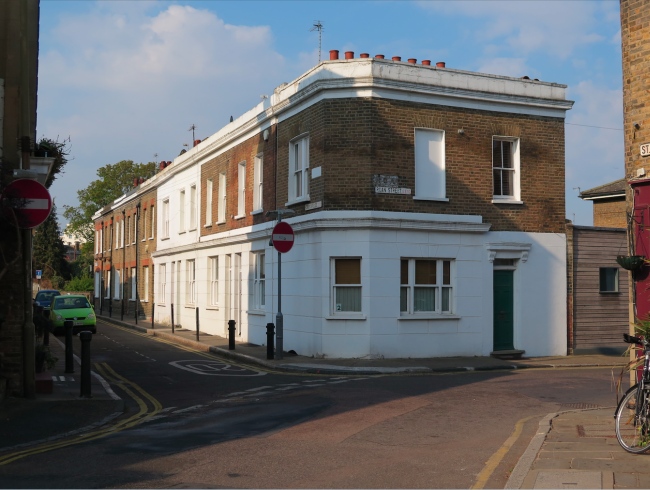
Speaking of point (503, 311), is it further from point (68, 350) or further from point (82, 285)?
point (82, 285)

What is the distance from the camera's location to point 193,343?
2556 centimetres

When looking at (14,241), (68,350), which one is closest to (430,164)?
(68,350)

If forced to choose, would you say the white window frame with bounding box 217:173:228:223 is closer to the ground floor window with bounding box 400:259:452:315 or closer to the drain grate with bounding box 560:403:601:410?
the ground floor window with bounding box 400:259:452:315

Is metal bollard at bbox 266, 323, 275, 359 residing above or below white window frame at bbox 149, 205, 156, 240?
below

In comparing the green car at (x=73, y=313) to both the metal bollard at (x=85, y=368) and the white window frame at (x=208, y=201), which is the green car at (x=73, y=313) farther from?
the metal bollard at (x=85, y=368)

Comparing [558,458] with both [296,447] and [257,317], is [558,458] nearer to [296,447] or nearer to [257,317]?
[296,447]

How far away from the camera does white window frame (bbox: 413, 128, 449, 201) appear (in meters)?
21.0

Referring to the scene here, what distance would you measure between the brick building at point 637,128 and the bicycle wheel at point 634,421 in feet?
6.39

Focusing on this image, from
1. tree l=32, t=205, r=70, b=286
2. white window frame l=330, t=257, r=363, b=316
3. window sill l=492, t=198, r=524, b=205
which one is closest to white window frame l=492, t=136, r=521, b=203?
window sill l=492, t=198, r=524, b=205

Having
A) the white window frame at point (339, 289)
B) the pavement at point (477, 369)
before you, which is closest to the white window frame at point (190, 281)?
the pavement at point (477, 369)

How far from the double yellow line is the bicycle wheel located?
20.9 ft

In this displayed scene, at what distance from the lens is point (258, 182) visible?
25.5 metres

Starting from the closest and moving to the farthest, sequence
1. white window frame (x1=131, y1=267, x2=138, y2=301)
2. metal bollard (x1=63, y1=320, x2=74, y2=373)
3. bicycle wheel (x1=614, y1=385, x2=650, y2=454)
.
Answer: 1. bicycle wheel (x1=614, y1=385, x2=650, y2=454)
2. metal bollard (x1=63, y1=320, x2=74, y2=373)
3. white window frame (x1=131, y1=267, x2=138, y2=301)

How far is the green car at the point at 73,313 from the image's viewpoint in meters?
29.5
